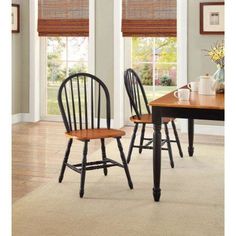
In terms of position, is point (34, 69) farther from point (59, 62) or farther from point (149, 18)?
point (149, 18)

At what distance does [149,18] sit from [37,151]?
2450 mm

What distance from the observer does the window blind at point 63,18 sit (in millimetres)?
6656

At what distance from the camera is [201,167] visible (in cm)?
444

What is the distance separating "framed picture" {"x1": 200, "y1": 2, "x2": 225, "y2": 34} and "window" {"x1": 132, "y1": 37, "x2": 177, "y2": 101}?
57 centimetres

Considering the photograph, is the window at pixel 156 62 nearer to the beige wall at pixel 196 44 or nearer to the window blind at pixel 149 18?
the window blind at pixel 149 18

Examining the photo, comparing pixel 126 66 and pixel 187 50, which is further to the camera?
pixel 126 66

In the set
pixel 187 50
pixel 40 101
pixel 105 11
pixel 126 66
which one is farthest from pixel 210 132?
pixel 40 101

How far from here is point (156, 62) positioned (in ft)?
21.6

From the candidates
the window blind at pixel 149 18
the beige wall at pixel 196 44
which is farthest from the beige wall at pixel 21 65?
the beige wall at pixel 196 44

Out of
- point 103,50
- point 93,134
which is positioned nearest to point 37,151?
point 93,134

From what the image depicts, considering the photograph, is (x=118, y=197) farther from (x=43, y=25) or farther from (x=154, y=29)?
(x=43, y=25)

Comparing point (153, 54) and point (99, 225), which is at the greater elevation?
point (153, 54)

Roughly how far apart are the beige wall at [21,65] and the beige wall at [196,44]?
2.40 metres
